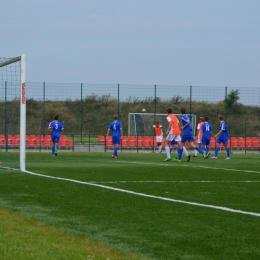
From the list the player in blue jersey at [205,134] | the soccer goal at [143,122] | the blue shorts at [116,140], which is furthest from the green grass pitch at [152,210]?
the soccer goal at [143,122]

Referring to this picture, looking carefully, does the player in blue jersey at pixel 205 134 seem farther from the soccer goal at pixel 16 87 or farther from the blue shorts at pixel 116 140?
the soccer goal at pixel 16 87

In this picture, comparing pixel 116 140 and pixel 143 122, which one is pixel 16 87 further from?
pixel 143 122

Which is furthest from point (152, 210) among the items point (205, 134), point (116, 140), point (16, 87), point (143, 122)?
point (143, 122)

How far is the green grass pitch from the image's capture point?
678 cm

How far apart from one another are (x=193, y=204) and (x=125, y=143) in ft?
112

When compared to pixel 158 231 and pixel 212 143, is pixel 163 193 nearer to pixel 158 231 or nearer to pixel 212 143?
pixel 158 231

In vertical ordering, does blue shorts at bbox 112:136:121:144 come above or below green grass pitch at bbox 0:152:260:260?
above

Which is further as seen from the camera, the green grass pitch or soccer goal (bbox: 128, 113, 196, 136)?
soccer goal (bbox: 128, 113, 196, 136)

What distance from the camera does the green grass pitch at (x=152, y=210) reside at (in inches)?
267

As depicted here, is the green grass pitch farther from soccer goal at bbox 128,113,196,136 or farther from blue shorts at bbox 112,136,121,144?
soccer goal at bbox 128,113,196,136

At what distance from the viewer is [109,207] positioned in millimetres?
9742

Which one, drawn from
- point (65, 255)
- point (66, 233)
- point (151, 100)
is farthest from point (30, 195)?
point (151, 100)

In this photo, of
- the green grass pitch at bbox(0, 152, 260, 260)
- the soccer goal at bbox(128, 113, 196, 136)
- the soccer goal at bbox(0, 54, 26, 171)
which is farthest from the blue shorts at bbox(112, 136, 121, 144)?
the soccer goal at bbox(128, 113, 196, 136)

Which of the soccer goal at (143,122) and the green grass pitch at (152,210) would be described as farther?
the soccer goal at (143,122)
